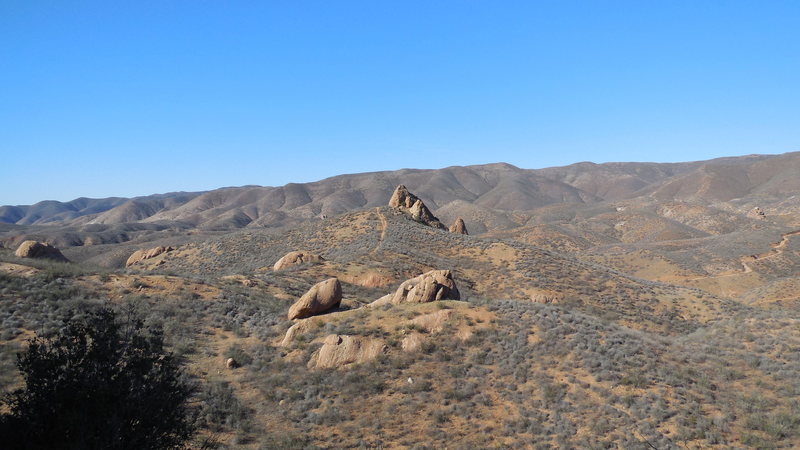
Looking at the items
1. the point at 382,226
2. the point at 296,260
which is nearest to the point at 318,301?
the point at 296,260

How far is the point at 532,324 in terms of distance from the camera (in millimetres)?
18859

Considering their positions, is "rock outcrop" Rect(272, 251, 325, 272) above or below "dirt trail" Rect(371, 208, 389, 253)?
below

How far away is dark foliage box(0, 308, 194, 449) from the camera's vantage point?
7.37 meters

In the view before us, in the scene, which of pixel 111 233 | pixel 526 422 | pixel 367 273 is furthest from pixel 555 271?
pixel 111 233

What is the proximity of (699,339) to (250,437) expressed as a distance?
19304 millimetres

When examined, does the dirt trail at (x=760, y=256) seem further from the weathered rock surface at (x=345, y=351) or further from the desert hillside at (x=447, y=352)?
the weathered rock surface at (x=345, y=351)

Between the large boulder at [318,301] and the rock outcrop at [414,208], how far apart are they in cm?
3183

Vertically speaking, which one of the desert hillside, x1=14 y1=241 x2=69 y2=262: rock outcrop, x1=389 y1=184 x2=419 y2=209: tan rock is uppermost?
x1=389 y1=184 x2=419 y2=209: tan rock

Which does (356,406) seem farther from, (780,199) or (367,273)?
(780,199)

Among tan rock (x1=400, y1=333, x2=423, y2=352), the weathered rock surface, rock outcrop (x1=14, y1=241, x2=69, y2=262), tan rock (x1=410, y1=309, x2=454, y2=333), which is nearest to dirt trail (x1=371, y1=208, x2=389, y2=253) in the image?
tan rock (x1=410, y1=309, x2=454, y2=333)

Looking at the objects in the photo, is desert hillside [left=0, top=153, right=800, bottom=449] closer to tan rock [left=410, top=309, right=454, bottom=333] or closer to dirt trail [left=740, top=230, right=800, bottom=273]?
tan rock [left=410, top=309, right=454, bottom=333]

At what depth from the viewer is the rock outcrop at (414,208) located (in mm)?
54184

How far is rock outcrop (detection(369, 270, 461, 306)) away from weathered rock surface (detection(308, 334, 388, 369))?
4.12 m

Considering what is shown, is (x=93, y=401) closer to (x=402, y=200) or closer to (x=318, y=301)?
(x=318, y=301)
